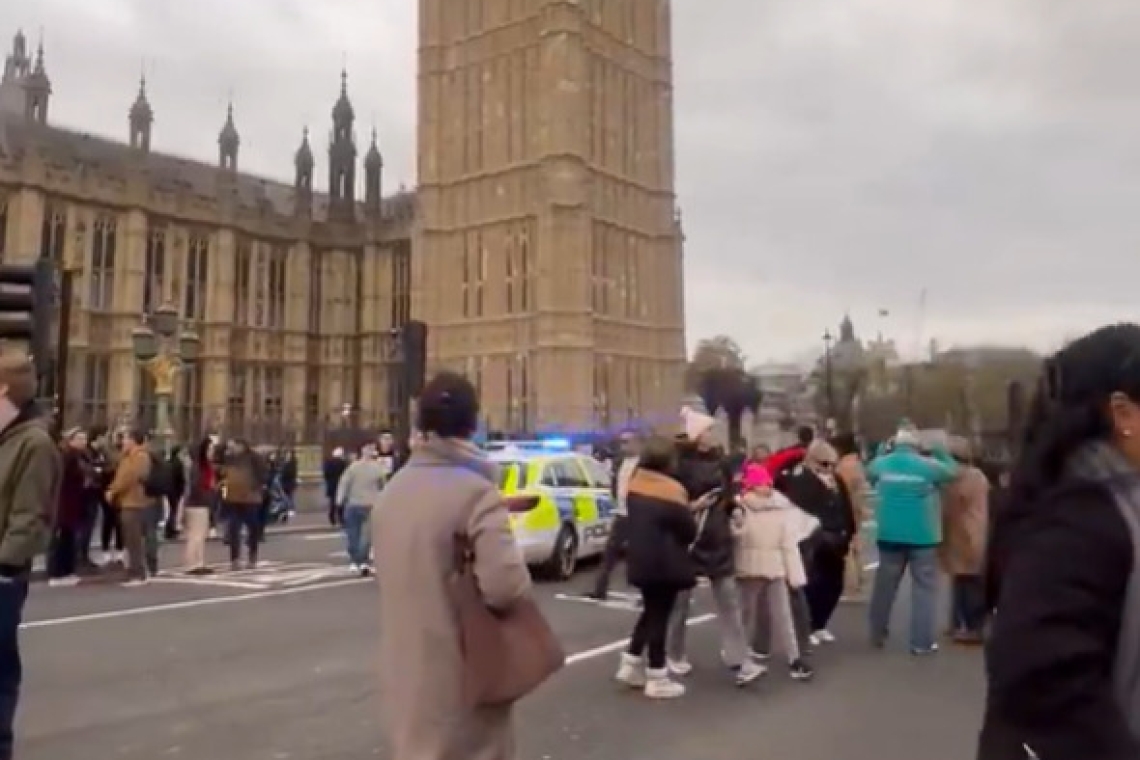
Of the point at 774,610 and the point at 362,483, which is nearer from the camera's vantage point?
the point at 774,610

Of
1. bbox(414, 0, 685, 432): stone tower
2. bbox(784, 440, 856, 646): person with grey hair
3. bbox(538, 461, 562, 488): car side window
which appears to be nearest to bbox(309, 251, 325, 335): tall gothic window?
bbox(414, 0, 685, 432): stone tower

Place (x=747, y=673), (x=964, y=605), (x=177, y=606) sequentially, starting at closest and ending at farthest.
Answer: (x=747, y=673), (x=964, y=605), (x=177, y=606)

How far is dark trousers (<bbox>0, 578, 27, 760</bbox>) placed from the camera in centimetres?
475

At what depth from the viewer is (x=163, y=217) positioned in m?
50.5

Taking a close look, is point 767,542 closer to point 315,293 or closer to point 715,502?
point 715,502

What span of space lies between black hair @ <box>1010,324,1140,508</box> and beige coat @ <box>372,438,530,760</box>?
6.05ft

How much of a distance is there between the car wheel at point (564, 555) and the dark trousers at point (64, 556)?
5.80 meters

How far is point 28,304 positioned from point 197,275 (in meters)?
47.0

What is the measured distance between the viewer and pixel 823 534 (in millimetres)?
9469

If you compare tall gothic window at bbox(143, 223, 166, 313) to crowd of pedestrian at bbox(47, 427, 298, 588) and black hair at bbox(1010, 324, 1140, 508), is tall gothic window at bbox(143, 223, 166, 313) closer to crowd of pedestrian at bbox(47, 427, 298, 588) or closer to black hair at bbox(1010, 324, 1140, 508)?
crowd of pedestrian at bbox(47, 427, 298, 588)

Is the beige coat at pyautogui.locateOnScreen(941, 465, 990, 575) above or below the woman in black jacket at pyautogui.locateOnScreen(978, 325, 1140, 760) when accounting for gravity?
below

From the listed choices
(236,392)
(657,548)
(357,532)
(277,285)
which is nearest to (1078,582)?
(657,548)

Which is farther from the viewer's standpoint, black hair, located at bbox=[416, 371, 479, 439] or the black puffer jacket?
the black puffer jacket

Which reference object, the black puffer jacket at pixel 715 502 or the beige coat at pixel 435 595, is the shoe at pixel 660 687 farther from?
the beige coat at pixel 435 595
